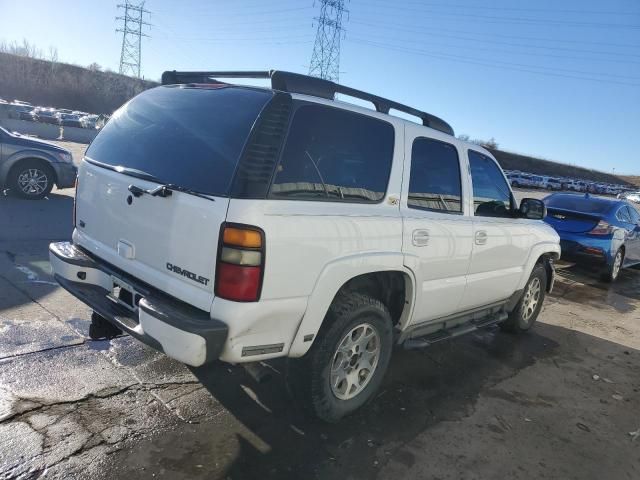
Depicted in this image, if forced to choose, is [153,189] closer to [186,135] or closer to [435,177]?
[186,135]

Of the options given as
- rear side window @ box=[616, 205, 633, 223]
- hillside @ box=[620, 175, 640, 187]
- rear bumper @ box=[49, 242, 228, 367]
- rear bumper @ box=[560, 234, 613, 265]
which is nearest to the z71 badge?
rear bumper @ box=[49, 242, 228, 367]

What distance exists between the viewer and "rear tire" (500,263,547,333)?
565 cm

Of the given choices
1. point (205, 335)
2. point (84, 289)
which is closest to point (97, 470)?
point (205, 335)

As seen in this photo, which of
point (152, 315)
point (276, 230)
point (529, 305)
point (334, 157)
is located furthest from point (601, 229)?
point (152, 315)

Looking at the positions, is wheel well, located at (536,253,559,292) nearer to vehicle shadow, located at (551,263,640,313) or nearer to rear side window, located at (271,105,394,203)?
vehicle shadow, located at (551,263,640,313)

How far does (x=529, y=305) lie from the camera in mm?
5859

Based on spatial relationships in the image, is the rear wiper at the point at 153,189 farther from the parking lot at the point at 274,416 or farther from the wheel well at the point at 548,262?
the wheel well at the point at 548,262

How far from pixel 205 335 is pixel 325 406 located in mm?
1108

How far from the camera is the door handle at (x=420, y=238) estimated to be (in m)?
3.54

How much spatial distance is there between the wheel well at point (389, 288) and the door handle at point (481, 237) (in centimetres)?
102

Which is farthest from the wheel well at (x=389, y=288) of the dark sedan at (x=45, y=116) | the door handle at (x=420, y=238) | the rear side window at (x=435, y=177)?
the dark sedan at (x=45, y=116)

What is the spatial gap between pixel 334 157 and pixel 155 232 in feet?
3.74

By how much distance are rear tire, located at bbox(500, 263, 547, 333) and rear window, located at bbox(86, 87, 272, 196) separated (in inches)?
157

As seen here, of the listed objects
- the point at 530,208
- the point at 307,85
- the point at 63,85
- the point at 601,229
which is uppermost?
the point at 63,85
